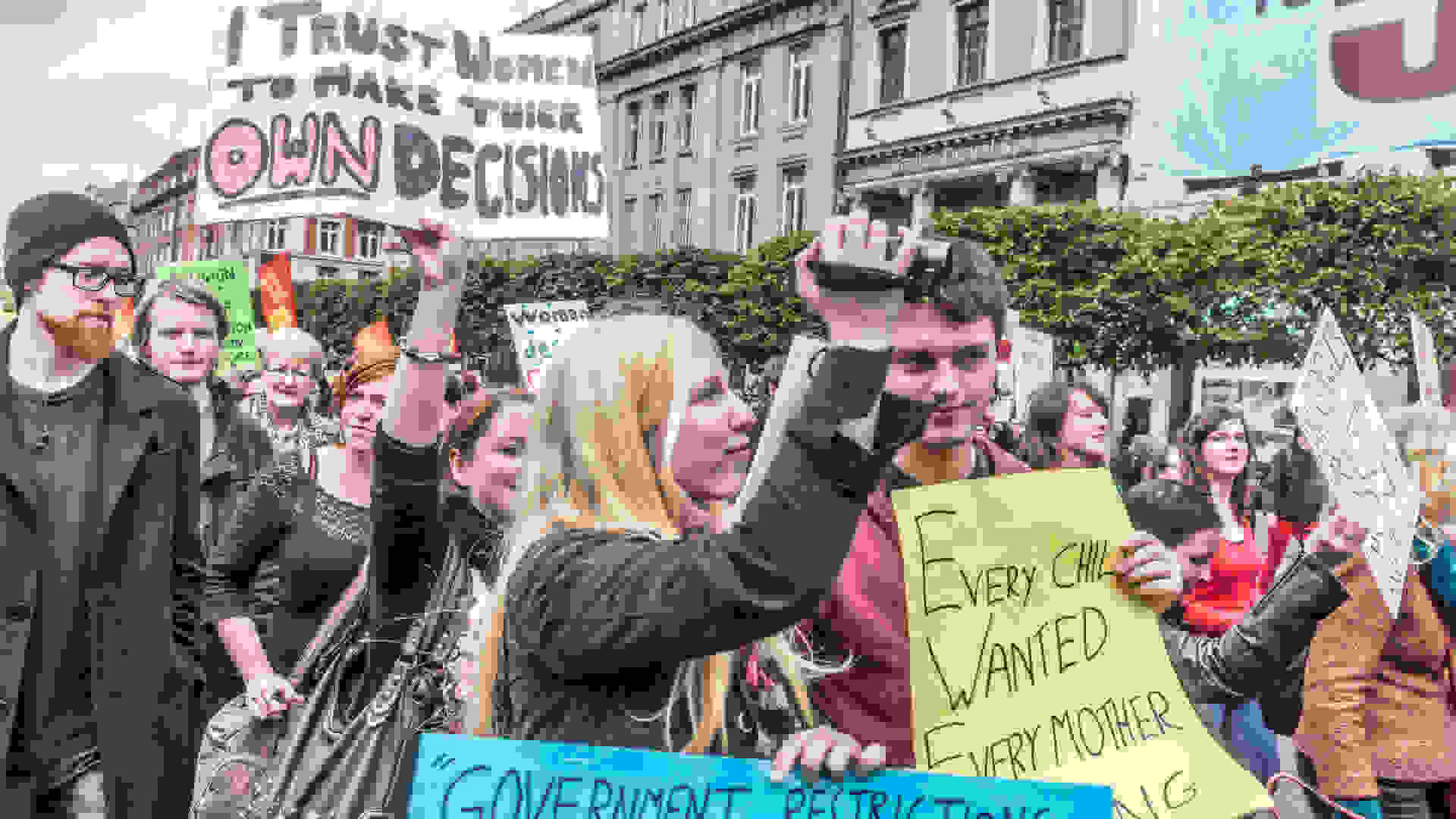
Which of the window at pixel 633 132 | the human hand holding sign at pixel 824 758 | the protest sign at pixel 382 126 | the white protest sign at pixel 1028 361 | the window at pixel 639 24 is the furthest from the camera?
the window at pixel 639 24

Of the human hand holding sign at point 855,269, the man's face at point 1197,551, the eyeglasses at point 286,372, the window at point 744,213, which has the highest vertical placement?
the window at point 744,213

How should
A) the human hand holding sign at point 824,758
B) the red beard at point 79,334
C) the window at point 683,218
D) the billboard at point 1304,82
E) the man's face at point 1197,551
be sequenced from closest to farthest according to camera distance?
the human hand holding sign at point 824,758 → the red beard at point 79,334 → the man's face at point 1197,551 → the billboard at point 1304,82 → the window at point 683,218

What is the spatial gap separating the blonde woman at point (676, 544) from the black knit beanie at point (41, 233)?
4.78 ft

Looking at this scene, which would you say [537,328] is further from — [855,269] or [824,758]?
[855,269]

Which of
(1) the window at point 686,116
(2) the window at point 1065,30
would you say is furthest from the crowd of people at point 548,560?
(1) the window at point 686,116

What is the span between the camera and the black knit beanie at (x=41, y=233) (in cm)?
280

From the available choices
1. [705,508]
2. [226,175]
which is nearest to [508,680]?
[705,508]

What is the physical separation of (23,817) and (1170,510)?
3163mm

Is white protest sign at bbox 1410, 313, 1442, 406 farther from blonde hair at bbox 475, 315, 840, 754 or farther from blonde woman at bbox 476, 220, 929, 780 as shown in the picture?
blonde hair at bbox 475, 315, 840, 754

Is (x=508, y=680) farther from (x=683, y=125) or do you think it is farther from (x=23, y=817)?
(x=683, y=125)

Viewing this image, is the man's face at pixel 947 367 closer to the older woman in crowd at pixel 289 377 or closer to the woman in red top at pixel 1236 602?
the woman in red top at pixel 1236 602

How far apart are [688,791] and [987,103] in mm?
31684

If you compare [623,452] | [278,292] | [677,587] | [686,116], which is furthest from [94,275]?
[686,116]

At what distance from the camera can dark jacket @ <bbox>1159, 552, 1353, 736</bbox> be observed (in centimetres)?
229
